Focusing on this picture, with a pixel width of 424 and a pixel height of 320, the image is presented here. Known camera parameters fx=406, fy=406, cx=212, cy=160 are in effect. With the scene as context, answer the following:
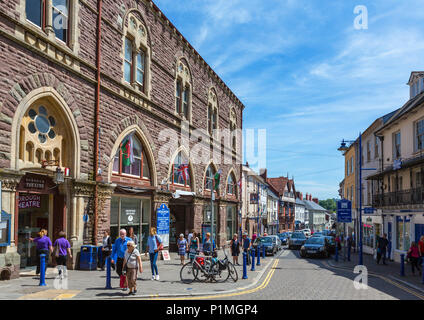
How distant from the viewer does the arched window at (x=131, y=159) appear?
18.4 metres

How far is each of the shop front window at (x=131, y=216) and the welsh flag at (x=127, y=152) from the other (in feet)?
5.57

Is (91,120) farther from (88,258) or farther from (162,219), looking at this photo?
(162,219)

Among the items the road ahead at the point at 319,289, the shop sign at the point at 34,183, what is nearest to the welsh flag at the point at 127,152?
the shop sign at the point at 34,183

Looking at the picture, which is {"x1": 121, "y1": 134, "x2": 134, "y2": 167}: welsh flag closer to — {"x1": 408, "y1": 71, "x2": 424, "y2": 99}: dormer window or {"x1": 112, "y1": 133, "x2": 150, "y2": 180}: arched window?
{"x1": 112, "y1": 133, "x2": 150, "y2": 180}: arched window

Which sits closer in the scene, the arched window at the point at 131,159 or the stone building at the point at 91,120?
the stone building at the point at 91,120

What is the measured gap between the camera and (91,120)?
16.2 m

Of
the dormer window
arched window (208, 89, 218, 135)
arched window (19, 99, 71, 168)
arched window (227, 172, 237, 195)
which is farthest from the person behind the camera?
arched window (227, 172, 237, 195)

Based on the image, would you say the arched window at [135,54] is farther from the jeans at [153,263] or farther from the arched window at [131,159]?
the jeans at [153,263]

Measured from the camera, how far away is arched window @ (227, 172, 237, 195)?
122 ft

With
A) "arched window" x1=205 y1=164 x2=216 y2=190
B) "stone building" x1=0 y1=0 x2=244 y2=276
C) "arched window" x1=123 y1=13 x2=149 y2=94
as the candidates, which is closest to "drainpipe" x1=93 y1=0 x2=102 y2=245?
"stone building" x1=0 y1=0 x2=244 y2=276

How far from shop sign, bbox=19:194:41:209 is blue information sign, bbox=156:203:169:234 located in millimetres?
7719

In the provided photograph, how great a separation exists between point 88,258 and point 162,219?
666 centimetres

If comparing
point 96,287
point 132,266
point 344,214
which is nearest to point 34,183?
point 96,287

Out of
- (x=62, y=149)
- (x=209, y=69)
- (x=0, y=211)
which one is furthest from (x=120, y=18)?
(x=209, y=69)
